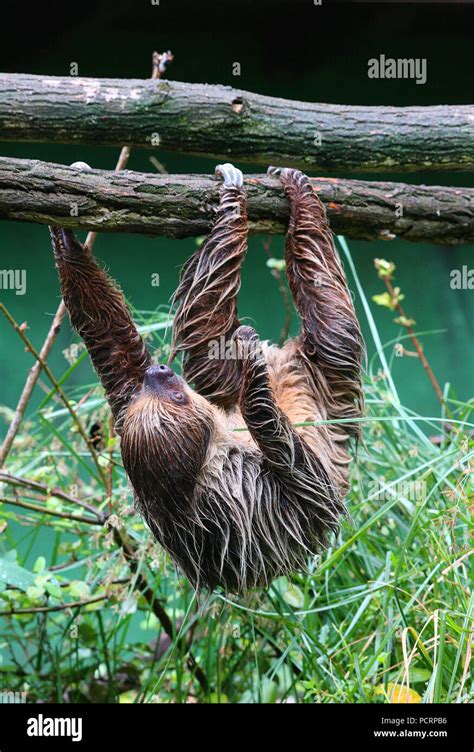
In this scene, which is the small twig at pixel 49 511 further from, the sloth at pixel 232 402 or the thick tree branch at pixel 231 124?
the thick tree branch at pixel 231 124

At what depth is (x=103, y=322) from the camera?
4.21m

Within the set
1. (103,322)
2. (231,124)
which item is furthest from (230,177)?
(103,322)

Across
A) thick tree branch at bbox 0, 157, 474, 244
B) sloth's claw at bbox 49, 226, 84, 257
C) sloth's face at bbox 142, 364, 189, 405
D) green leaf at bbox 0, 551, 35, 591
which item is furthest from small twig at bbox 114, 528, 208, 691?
thick tree branch at bbox 0, 157, 474, 244

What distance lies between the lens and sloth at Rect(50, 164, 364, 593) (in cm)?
381

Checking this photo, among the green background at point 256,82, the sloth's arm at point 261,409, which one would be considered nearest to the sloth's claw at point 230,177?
the sloth's arm at point 261,409

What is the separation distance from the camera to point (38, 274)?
25.8 ft

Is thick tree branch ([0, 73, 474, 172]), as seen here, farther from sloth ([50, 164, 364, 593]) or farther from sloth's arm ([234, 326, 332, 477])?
sloth's arm ([234, 326, 332, 477])

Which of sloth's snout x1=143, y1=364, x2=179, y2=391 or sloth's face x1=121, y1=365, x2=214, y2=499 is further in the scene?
sloth's snout x1=143, y1=364, x2=179, y2=391

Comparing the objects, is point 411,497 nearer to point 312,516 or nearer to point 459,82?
point 312,516

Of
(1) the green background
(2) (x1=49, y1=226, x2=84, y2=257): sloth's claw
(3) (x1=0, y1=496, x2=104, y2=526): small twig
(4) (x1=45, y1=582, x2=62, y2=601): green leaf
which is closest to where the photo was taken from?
(2) (x1=49, y1=226, x2=84, y2=257): sloth's claw

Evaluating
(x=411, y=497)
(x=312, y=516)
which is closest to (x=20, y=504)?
(x=312, y=516)

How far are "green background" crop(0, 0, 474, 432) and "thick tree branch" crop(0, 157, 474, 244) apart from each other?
3.40 meters

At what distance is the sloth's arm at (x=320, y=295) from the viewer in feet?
13.6

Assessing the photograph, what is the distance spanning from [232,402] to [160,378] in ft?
2.45
